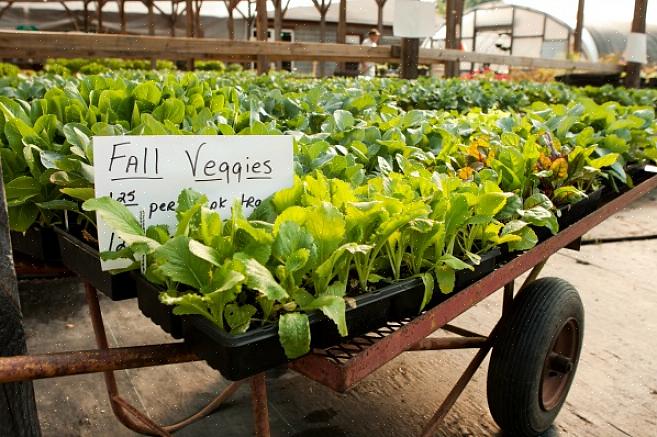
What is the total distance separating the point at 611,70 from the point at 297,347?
34.7ft

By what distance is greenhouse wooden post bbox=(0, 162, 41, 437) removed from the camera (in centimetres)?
110

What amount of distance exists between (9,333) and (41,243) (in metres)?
0.55

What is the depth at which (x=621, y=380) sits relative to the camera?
2994 millimetres

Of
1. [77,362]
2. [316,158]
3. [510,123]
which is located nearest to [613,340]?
[510,123]

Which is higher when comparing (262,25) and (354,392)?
(262,25)

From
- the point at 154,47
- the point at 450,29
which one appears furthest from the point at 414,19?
the point at 450,29

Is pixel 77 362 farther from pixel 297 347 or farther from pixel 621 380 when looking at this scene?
pixel 621 380

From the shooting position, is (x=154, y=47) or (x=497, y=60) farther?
(x=497, y=60)

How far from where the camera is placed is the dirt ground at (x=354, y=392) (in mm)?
2586

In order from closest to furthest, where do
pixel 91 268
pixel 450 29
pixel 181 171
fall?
1. pixel 181 171
2. pixel 91 268
3. pixel 450 29

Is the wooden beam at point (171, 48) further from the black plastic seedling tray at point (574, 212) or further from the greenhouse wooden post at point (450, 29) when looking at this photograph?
the black plastic seedling tray at point (574, 212)

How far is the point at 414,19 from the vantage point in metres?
5.76

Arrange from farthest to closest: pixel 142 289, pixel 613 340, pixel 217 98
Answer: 1. pixel 613 340
2. pixel 217 98
3. pixel 142 289

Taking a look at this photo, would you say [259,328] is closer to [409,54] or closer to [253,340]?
[253,340]
